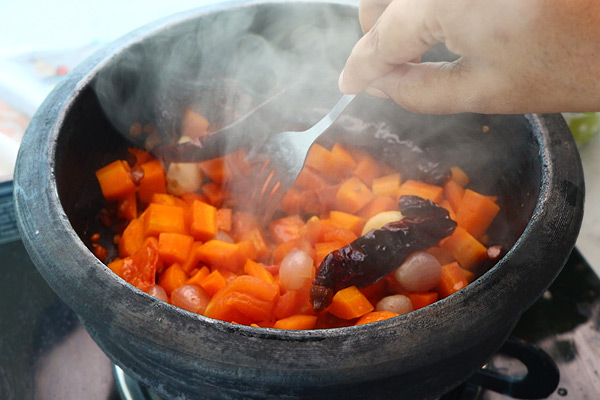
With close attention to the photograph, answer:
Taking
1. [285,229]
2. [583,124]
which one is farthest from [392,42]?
[583,124]

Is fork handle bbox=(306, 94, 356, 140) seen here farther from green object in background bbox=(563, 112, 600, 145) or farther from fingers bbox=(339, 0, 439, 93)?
green object in background bbox=(563, 112, 600, 145)

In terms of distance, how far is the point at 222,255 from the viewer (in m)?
1.70

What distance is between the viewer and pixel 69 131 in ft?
5.23

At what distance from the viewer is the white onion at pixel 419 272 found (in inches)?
60.9

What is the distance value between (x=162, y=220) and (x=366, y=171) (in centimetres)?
81

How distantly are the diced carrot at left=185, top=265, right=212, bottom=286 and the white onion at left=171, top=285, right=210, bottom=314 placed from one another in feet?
0.23

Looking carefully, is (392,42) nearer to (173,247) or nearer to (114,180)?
(173,247)

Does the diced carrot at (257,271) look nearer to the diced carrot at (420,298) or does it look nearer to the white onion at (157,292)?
the white onion at (157,292)

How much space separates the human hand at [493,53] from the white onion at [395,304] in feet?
1.83

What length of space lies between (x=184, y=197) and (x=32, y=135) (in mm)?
626

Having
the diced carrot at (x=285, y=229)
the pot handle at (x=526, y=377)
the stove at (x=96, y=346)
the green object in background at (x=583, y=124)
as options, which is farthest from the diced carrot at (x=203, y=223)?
the green object in background at (x=583, y=124)

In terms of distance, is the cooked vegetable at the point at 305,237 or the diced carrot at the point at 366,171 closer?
the cooked vegetable at the point at 305,237

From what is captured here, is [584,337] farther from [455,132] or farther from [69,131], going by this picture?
[69,131]

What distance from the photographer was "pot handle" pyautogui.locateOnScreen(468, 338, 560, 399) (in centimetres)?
170
